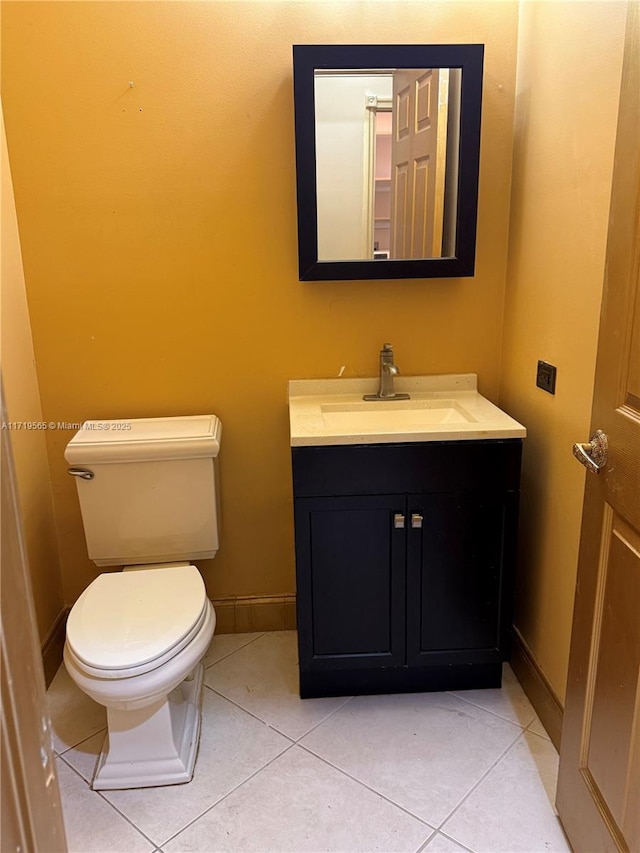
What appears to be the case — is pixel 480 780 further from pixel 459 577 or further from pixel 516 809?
pixel 459 577

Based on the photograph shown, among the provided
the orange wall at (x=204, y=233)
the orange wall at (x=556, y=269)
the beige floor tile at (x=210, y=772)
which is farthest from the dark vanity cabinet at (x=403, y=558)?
the orange wall at (x=204, y=233)

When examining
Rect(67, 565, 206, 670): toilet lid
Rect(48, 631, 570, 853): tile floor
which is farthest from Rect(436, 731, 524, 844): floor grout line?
Rect(67, 565, 206, 670): toilet lid

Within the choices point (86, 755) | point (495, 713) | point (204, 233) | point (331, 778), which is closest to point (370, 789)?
point (331, 778)

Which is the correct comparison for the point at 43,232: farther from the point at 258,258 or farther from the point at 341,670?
the point at 341,670

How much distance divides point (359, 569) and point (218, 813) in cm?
73

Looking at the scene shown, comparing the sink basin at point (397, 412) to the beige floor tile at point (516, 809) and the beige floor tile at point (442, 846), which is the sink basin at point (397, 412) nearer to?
the beige floor tile at point (516, 809)

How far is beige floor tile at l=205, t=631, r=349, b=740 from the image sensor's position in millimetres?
2008

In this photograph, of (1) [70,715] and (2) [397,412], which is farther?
(2) [397,412]

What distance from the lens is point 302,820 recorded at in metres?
1.64

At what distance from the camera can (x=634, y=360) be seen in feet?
3.95

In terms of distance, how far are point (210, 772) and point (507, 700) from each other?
919 mm

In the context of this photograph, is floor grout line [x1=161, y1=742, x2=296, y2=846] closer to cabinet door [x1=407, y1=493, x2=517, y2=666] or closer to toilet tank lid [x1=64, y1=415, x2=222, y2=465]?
cabinet door [x1=407, y1=493, x2=517, y2=666]

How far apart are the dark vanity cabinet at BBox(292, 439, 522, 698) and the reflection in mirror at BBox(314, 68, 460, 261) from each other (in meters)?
0.66

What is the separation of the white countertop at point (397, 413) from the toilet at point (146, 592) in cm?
33
